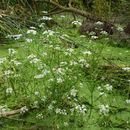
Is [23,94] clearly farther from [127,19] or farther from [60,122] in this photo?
[127,19]

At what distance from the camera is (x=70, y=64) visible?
3566 mm

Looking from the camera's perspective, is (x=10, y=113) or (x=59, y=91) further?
Answer: (x=10, y=113)

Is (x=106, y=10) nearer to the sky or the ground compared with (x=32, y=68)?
nearer to the ground

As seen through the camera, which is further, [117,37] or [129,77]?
[117,37]

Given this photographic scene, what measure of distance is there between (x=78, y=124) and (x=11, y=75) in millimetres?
608

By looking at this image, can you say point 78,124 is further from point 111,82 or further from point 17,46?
point 17,46

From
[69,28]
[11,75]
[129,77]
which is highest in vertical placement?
[11,75]

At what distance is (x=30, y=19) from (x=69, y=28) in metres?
0.66

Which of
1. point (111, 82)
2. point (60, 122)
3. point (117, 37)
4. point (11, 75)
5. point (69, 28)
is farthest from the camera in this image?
point (69, 28)

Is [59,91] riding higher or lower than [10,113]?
higher

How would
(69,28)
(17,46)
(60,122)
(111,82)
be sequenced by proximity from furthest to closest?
(69,28), (17,46), (111,82), (60,122)

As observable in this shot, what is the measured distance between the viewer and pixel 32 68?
3.64 meters

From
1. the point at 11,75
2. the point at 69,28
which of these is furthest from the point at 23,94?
the point at 69,28

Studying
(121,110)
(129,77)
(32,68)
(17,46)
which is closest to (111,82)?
(129,77)
